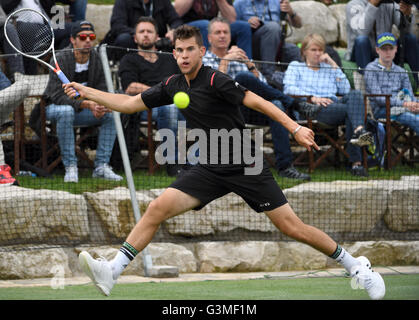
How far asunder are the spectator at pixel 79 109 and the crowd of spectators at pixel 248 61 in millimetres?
→ 12

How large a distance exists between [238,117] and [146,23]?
12.9 feet

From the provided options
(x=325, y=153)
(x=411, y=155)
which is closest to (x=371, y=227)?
(x=325, y=153)

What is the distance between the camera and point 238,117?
19.8 feet

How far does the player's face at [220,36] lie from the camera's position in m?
9.60

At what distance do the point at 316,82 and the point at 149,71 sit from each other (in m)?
2.23

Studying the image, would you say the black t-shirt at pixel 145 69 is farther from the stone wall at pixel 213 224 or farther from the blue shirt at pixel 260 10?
the blue shirt at pixel 260 10

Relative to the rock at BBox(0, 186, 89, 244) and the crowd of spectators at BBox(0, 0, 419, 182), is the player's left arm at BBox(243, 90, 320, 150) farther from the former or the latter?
the rock at BBox(0, 186, 89, 244)

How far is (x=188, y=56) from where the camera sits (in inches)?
234

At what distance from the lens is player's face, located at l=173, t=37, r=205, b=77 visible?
5.93 meters

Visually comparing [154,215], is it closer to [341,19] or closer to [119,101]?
[119,101]

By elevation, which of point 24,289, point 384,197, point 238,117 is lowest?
point 24,289

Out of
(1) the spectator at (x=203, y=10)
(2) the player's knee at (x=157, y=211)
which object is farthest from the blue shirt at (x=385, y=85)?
(2) the player's knee at (x=157, y=211)

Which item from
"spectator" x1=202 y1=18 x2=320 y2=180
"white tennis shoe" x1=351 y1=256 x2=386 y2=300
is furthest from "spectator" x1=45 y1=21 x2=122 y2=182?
"white tennis shoe" x1=351 y1=256 x2=386 y2=300
